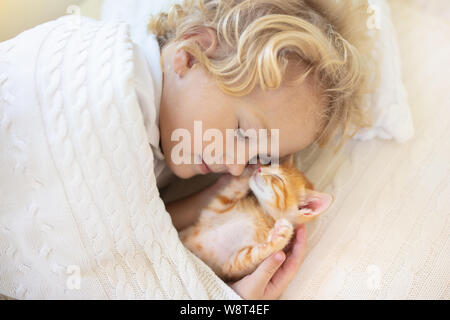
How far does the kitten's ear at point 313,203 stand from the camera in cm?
94

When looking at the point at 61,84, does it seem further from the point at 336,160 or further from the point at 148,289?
the point at 336,160

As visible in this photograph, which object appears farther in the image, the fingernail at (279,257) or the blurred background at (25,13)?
the blurred background at (25,13)

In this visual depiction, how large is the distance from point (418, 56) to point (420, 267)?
66 cm

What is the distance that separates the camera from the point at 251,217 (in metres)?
1.03

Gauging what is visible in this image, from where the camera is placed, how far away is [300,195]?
0.98 metres

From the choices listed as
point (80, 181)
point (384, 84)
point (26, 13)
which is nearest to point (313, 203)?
point (384, 84)

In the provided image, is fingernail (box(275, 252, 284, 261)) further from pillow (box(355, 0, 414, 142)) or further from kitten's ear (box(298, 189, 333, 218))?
pillow (box(355, 0, 414, 142))

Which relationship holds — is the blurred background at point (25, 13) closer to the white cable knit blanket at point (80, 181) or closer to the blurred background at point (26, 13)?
the blurred background at point (26, 13)

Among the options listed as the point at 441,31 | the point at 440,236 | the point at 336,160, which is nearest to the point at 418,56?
the point at 441,31

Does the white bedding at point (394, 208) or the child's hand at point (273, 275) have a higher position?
the white bedding at point (394, 208)

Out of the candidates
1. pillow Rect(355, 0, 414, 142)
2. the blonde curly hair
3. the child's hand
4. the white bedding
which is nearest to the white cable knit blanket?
the child's hand

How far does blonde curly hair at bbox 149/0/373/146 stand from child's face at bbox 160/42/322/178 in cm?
3

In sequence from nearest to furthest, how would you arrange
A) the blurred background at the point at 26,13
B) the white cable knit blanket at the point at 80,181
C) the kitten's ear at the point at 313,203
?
the white cable knit blanket at the point at 80,181
the kitten's ear at the point at 313,203
the blurred background at the point at 26,13

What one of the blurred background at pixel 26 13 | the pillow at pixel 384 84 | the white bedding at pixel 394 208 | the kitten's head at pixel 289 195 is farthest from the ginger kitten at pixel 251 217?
the blurred background at pixel 26 13
